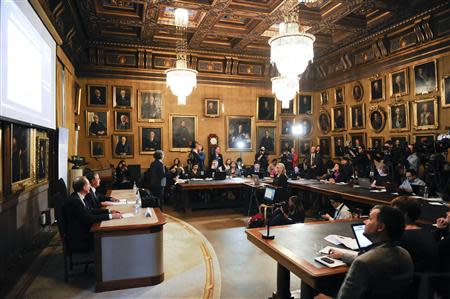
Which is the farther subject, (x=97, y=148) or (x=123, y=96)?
(x=123, y=96)

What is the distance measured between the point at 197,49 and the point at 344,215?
8839 millimetres

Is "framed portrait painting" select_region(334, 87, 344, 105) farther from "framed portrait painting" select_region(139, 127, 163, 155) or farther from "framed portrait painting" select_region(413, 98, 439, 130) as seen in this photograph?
"framed portrait painting" select_region(139, 127, 163, 155)

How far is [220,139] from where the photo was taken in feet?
42.0

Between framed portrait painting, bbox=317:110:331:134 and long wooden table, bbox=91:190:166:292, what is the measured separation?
33.0ft

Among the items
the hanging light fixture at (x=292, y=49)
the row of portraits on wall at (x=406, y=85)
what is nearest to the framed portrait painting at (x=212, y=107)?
the row of portraits on wall at (x=406, y=85)

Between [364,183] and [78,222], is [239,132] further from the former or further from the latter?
[78,222]

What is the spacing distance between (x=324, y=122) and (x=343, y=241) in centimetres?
1032

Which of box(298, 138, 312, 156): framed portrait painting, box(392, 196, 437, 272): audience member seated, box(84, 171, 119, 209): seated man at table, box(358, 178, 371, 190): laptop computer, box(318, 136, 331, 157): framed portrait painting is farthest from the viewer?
box(298, 138, 312, 156): framed portrait painting

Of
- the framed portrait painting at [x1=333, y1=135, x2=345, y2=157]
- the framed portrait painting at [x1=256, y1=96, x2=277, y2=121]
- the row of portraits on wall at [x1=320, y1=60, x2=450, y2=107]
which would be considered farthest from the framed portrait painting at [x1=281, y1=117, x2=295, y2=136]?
the row of portraits on wall at [x1=320, y1=60, x2=450, y2=107]

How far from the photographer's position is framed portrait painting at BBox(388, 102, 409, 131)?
934 cm

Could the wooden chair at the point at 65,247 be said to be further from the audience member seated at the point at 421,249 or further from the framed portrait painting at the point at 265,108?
the framed portrait painting at the point at 265,108

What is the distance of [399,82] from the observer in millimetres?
9633

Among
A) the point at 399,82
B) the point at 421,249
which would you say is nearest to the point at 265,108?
the point at 399,82

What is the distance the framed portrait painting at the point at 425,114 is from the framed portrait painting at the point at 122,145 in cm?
943
